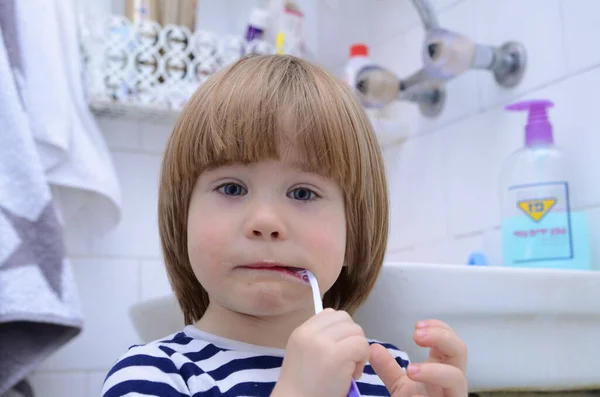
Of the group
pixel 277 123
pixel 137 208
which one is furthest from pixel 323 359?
pixel 137 208

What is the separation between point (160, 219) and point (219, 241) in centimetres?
16

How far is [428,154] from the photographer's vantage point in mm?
1416

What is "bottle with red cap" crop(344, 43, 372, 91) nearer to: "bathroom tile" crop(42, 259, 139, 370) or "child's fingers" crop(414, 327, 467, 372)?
"bathroom tile" crop(42, 259, 139, 370)

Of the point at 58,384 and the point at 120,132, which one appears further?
the point at 120,132

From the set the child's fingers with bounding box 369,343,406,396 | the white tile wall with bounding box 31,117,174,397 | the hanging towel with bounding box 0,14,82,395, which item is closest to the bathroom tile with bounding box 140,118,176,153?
the white tile wall with bounding box 31,117,174,397

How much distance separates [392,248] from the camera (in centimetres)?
151

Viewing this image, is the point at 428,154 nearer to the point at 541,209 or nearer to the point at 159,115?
the point at 541,209

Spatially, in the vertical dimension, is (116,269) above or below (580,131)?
below

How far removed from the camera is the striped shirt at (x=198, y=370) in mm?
658

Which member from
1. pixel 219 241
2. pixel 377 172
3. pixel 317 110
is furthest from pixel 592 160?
pixel 219 241

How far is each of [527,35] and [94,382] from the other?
3.64ft

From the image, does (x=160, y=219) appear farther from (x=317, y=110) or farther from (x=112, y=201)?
(x=112, y=201)

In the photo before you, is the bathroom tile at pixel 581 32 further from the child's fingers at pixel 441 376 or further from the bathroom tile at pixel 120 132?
the bathroom tile at pixel 120 132

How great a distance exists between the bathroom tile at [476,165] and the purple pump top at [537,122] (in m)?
0.10
